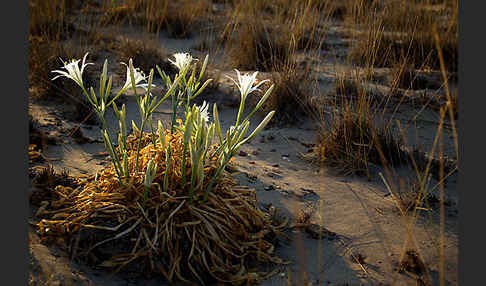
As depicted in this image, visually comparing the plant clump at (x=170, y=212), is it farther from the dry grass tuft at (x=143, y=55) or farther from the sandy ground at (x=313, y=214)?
the dry grass tuft at (x=143, y=55)

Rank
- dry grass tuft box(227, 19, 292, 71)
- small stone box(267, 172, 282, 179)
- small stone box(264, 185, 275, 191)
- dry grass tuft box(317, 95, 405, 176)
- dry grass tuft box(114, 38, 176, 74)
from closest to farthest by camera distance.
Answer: small stone box(264, 185, 275, 191) < small stone box(267, 172, 282, 179) < dry grass tuft box(317, 95, 405, 176) < dry grass tuft box(114, 38, 176, 74) < dry grass tuft box(227, 19, 292, 71)

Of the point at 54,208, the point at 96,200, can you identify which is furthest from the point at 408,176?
the point at 54,208

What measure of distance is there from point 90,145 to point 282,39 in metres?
2.61

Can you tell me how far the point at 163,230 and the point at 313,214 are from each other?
1.01m

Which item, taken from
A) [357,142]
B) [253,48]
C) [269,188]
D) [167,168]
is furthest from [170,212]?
[253,48]

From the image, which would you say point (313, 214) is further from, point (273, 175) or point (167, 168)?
point (167, 168)

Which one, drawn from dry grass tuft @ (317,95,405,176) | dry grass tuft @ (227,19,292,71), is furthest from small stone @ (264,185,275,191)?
dry grass tuft @ (227,19,292,71)

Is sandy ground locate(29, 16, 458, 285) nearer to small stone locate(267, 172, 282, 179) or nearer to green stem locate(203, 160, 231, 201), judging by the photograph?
small stone locate(267, 172, 282, 179)

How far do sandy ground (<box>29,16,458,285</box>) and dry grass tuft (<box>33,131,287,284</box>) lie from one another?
0.28 ft

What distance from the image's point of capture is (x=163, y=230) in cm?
194

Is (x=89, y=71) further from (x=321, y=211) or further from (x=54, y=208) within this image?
(x=321, y=211)

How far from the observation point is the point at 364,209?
2.65 meters

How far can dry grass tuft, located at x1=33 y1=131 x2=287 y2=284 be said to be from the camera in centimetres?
193

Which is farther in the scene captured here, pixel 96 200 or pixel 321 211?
pixel 321 211
